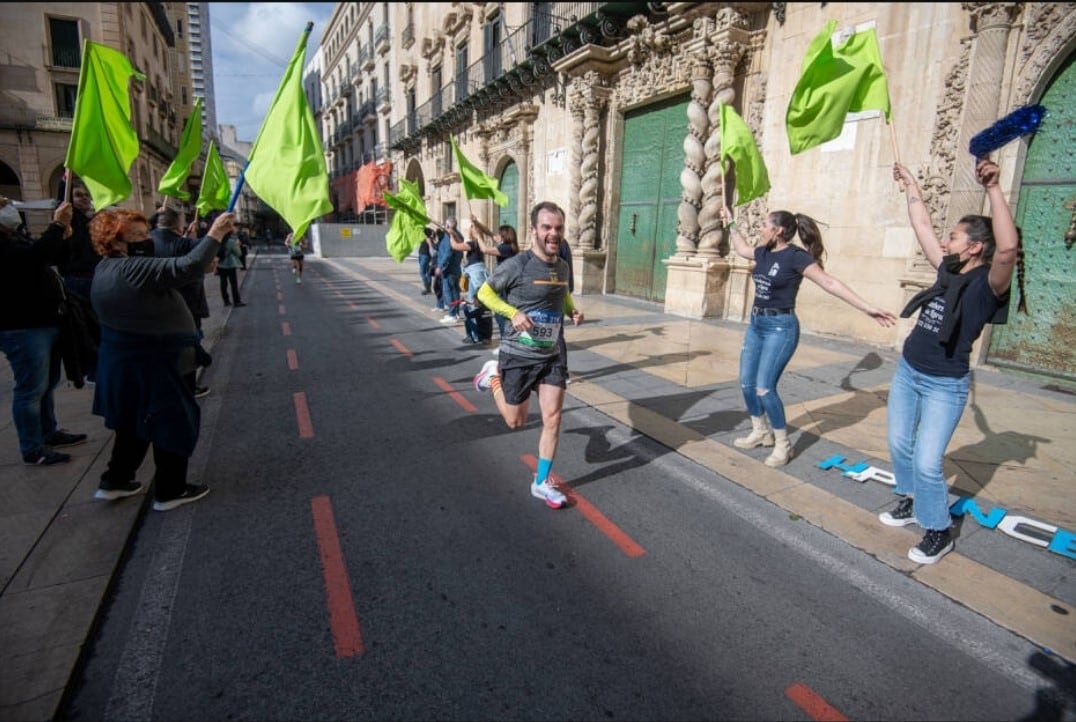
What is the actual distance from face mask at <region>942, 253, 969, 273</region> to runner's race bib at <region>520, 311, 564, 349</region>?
7.83ft

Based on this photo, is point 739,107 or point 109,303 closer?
point 109,303

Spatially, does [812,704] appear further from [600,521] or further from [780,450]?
[780,450]

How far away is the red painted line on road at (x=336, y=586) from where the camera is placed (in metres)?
2.57

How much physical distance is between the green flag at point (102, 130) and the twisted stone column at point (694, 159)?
9.92 m

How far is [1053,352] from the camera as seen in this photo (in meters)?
7.17

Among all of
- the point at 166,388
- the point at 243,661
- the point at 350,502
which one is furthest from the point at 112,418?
the point at 243,661

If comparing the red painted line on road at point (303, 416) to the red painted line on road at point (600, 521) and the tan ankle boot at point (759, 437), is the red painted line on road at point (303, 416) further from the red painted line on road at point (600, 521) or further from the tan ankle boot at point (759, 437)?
the tan ankle boot at point (759, 437)

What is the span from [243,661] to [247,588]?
0.57 m

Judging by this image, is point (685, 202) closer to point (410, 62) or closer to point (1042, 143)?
point (1042, 143)

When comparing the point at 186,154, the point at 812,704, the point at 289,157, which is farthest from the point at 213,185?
the point at 812,704

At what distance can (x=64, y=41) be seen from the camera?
87.7ft

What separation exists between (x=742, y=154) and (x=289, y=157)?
405cm

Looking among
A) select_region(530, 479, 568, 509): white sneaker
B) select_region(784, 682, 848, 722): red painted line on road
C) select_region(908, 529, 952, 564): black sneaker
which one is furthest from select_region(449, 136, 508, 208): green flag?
select_region(784, 682, 848, 722): red painted line on road

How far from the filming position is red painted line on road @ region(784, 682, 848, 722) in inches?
86.9
